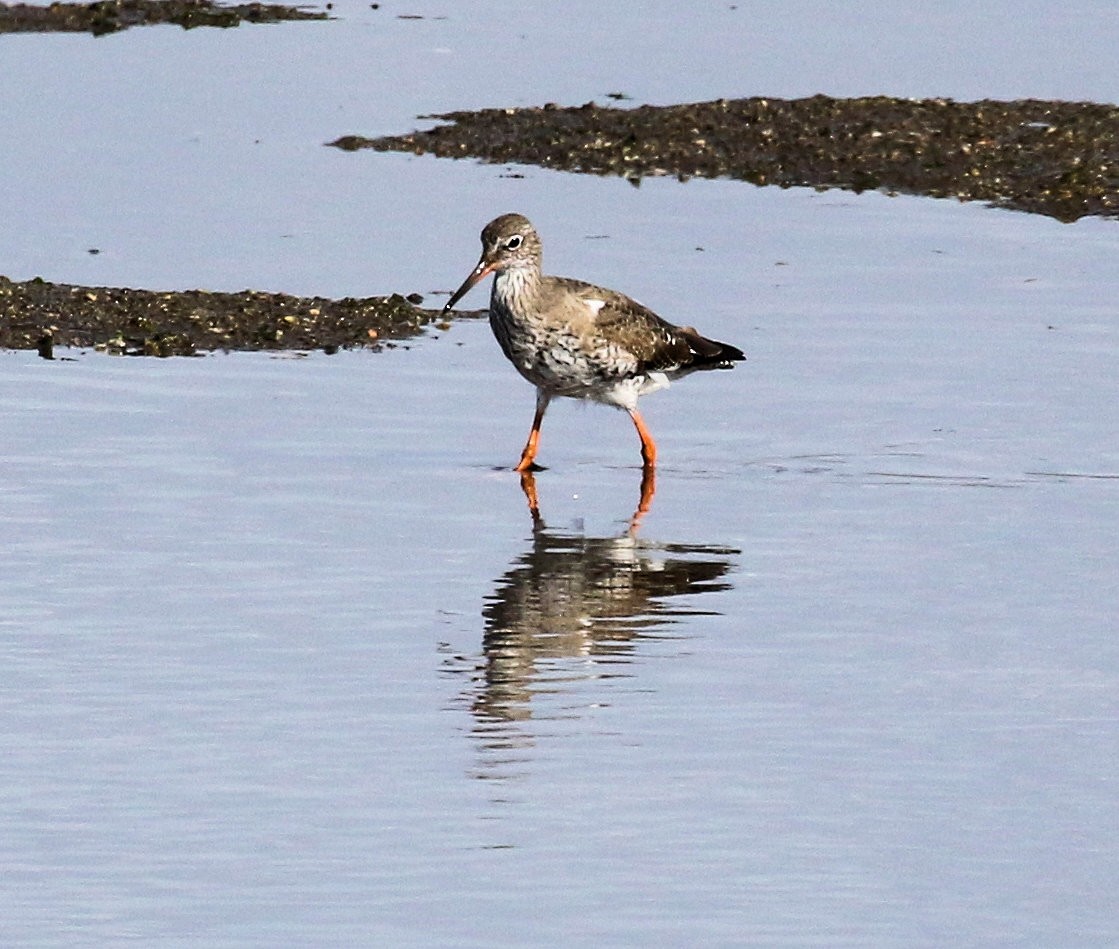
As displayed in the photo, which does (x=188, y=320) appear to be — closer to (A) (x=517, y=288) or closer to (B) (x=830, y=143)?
(A) (x=517, y=288)

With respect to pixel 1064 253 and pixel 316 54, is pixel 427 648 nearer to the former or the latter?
pixel 1064 253

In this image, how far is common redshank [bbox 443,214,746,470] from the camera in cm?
1650

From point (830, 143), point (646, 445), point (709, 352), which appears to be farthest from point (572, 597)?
point (830, 143)

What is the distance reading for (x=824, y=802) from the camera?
951 cm

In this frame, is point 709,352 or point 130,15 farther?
point 130,15

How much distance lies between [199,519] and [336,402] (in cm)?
333

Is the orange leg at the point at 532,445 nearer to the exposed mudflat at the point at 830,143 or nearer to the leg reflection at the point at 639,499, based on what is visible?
the leg reflection at the point at 639,499

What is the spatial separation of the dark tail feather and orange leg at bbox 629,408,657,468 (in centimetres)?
99

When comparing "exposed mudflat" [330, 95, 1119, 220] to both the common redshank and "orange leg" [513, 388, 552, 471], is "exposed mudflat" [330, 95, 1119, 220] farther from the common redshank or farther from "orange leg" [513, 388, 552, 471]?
"orange leg" [513, 388, 552, 471]

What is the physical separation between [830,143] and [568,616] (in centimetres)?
1539

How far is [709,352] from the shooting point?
17344 mm

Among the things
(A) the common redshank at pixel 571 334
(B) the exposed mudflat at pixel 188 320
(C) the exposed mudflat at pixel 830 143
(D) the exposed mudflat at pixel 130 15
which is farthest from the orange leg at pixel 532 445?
(D) the exposed mudflat at pixel 130 15

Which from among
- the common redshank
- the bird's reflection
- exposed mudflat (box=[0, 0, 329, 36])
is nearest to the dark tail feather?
the common redshank

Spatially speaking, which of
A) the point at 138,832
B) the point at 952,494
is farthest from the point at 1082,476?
the point at 138,832
